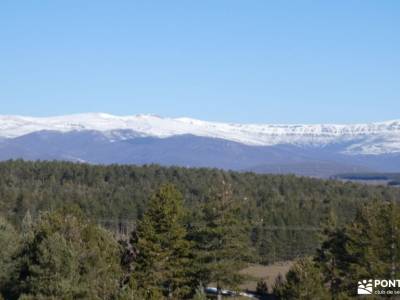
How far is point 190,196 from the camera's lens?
360 ft

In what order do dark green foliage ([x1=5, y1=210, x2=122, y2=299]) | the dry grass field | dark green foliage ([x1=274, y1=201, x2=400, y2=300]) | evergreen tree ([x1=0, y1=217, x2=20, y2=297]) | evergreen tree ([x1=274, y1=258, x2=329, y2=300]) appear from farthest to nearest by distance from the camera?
the dry grass field, evergreen tree ([x1=0, y1=217, x2=20, y2=297]), dark green foliage ([x1=274, y1=201, x2=400, y2=300]), evergreen tree ([x1=274, y1=258, x2=329, y2=300]), dark green foliage ([x1=5, y1=210, x2=122, y2=299])

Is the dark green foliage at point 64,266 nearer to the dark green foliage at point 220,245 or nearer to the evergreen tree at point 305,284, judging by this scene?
the dark green foliage at point 220,245

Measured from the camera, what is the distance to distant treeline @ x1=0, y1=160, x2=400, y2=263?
295 ft

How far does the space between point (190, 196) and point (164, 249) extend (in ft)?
213

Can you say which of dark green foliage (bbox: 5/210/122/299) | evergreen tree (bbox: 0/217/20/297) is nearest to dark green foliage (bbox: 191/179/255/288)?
dark green foliage (bbox: 5/210/122/299)

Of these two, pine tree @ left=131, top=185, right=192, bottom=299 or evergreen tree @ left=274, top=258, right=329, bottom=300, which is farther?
pine tree @ left=131, top=185, right=192, bottom=299

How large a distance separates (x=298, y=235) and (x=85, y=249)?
55.7 metres

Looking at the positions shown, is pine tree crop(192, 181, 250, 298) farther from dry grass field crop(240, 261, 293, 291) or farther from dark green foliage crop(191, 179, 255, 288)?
dry grass field crop(240, 261, 293, 291)

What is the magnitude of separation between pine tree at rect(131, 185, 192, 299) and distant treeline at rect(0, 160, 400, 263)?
8.25 metres

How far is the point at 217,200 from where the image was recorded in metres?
46.6

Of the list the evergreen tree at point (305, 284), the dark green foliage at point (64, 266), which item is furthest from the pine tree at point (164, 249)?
the evergreen tree at point (305, 284)

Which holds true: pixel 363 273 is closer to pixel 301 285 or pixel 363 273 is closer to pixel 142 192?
pixel 301 285

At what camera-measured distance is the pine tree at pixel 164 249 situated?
44094 mm

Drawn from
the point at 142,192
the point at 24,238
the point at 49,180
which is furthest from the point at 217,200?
the point at 49,180
